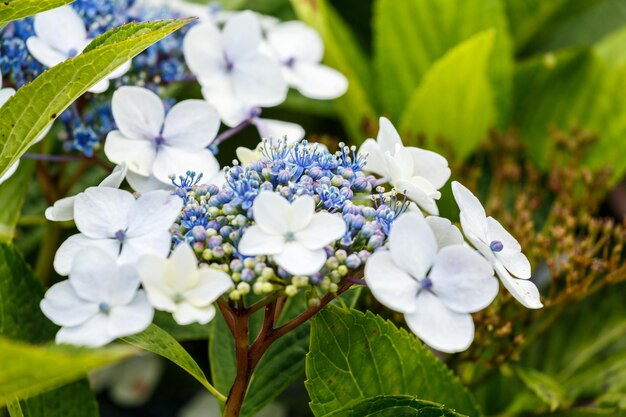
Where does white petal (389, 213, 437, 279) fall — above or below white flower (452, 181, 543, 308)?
above

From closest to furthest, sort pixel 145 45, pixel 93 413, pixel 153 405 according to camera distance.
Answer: pixel 145 45 → pixel 93 413 → pixel 153 405

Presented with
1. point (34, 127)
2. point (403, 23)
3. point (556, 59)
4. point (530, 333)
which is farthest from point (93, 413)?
point (556, 59)

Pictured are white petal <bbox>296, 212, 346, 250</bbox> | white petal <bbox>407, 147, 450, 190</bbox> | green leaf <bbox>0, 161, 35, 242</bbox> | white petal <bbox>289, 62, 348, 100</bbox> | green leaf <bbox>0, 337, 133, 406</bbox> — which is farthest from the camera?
white petal <bbox>289, 62, 348, 100</bbox>

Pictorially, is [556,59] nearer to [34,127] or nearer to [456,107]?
[456,107]

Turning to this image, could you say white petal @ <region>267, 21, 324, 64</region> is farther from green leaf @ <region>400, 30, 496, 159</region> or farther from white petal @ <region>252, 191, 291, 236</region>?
white petal @ <region>252, 191, 291, 236</region>

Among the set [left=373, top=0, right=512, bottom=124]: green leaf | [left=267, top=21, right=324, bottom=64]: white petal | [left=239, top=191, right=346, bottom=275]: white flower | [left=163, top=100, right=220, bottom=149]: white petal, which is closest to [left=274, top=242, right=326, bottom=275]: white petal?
[left=239, top=191, right=346, bottom=275]: white flower

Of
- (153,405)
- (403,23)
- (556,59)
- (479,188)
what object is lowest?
(153,405)
